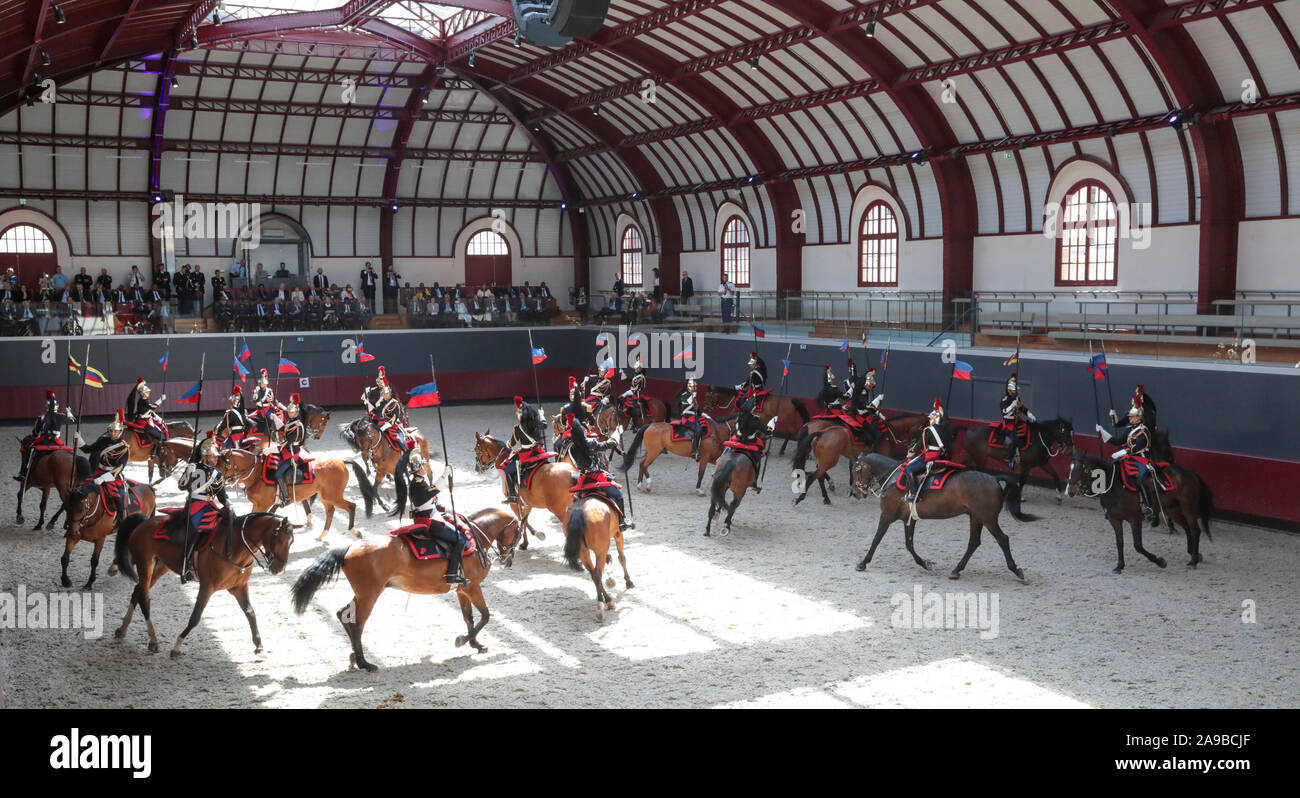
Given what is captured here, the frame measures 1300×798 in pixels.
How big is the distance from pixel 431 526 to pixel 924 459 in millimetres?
6530

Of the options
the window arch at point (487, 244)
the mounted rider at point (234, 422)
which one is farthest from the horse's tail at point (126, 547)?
the window arch at point (487, 244)

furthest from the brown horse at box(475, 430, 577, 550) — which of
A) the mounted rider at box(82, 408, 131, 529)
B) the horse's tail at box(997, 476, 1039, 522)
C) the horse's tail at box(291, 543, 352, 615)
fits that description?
the horse's tail at box(997, 476, 1039, 522)

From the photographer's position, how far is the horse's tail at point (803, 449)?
17.8 meters

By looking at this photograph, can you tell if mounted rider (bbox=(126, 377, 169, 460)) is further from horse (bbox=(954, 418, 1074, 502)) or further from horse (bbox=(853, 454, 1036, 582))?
horse (bbox=(954, 418, 1074, 502))

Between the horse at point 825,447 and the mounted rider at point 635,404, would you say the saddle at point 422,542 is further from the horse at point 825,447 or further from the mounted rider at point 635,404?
the mounted rider at point 635,404

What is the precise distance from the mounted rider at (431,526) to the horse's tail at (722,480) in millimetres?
5872

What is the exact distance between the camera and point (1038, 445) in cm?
1769

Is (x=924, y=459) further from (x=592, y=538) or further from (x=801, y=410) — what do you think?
(x=801, y=410)

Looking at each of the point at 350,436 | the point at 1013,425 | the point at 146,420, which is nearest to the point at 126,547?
the point at 350,436

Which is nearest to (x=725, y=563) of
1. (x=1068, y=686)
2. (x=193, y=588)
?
(x=1068, y=686)

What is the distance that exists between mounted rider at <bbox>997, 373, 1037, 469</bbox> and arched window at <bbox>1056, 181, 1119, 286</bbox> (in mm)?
9104

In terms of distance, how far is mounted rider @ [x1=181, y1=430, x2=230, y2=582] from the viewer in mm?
10258

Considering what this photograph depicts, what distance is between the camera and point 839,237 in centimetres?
3341

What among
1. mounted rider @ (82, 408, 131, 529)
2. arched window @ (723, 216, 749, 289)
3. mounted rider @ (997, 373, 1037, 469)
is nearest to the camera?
mounted rider @ (82, 408, 131, 529)
